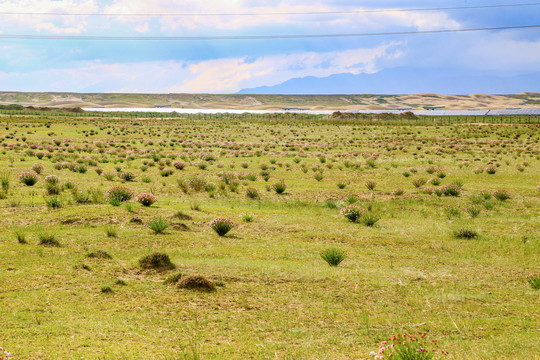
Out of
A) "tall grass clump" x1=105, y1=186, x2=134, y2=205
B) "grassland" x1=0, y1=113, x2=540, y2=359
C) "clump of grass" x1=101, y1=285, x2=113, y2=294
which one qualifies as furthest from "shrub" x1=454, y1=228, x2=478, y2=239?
"tall grass clump" x1=105, y1=186, x2=134, y2=205

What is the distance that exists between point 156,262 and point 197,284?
6.44 ft

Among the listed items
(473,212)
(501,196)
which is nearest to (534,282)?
(473,212)

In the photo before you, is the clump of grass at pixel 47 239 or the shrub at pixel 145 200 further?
the shrub at pixel 145 200

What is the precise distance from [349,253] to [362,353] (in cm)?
691

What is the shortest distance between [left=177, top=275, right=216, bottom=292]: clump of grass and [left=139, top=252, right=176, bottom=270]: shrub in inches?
57.1

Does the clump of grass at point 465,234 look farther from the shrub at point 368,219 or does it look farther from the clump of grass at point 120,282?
the clump of grass at point 120,282

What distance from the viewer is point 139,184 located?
87.8ft

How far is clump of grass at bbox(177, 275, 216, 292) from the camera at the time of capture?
33.8 feet

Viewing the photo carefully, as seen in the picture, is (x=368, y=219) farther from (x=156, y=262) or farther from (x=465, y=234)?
(x=156, y=262)

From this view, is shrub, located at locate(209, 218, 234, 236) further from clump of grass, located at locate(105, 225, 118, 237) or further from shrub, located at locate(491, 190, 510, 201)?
shrub, located at locate(491, 190, 510, 201)

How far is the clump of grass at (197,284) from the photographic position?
33.8ft

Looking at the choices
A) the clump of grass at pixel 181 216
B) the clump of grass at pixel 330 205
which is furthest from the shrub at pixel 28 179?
the clump of grass at pixel 330 205

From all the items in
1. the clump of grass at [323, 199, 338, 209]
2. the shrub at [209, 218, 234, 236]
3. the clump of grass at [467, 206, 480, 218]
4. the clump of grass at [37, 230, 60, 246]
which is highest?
the clump of grass at [37, 230, 60, 246]

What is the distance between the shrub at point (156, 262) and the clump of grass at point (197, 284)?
1.45 metres
